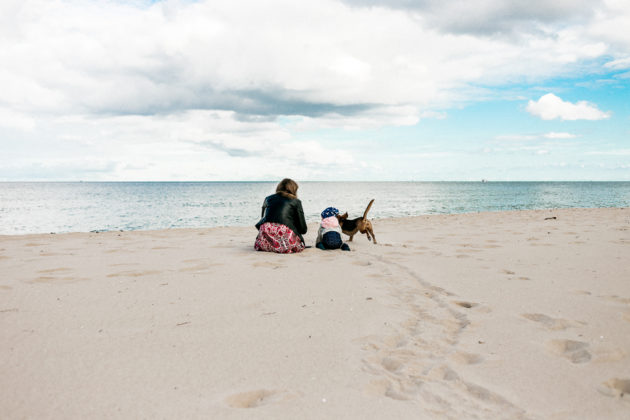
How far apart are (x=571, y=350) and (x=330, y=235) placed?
529 cm

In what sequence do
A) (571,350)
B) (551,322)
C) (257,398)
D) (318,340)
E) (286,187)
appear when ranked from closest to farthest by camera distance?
(257,398) → (571,350) → (318,340) → (551,322) → (286,187)

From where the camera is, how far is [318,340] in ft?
10.2

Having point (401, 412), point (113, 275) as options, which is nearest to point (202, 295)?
point (113, 275)

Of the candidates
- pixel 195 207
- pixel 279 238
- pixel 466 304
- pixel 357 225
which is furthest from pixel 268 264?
pixel 195 207

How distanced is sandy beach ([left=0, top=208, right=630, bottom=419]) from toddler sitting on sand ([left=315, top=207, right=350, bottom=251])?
1768mm

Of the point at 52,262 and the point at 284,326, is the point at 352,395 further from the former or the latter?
the point at 52,262

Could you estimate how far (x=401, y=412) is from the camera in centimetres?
212

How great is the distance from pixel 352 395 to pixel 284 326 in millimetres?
1227

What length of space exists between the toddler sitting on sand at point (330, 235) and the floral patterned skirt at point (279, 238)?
0.64 meters

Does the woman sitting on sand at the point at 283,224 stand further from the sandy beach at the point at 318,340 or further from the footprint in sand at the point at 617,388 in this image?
the footprint in sand at the point at 617,388

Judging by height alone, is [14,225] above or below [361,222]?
below

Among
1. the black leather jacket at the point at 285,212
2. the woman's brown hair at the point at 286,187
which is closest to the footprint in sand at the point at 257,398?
the black leather jacket at the point at 285,212

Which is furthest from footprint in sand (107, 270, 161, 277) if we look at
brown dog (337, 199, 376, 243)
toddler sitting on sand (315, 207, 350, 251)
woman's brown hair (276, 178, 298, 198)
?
brown dog (337, 199, 376, 243)

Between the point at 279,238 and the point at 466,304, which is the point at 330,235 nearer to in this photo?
the point at 279,238
